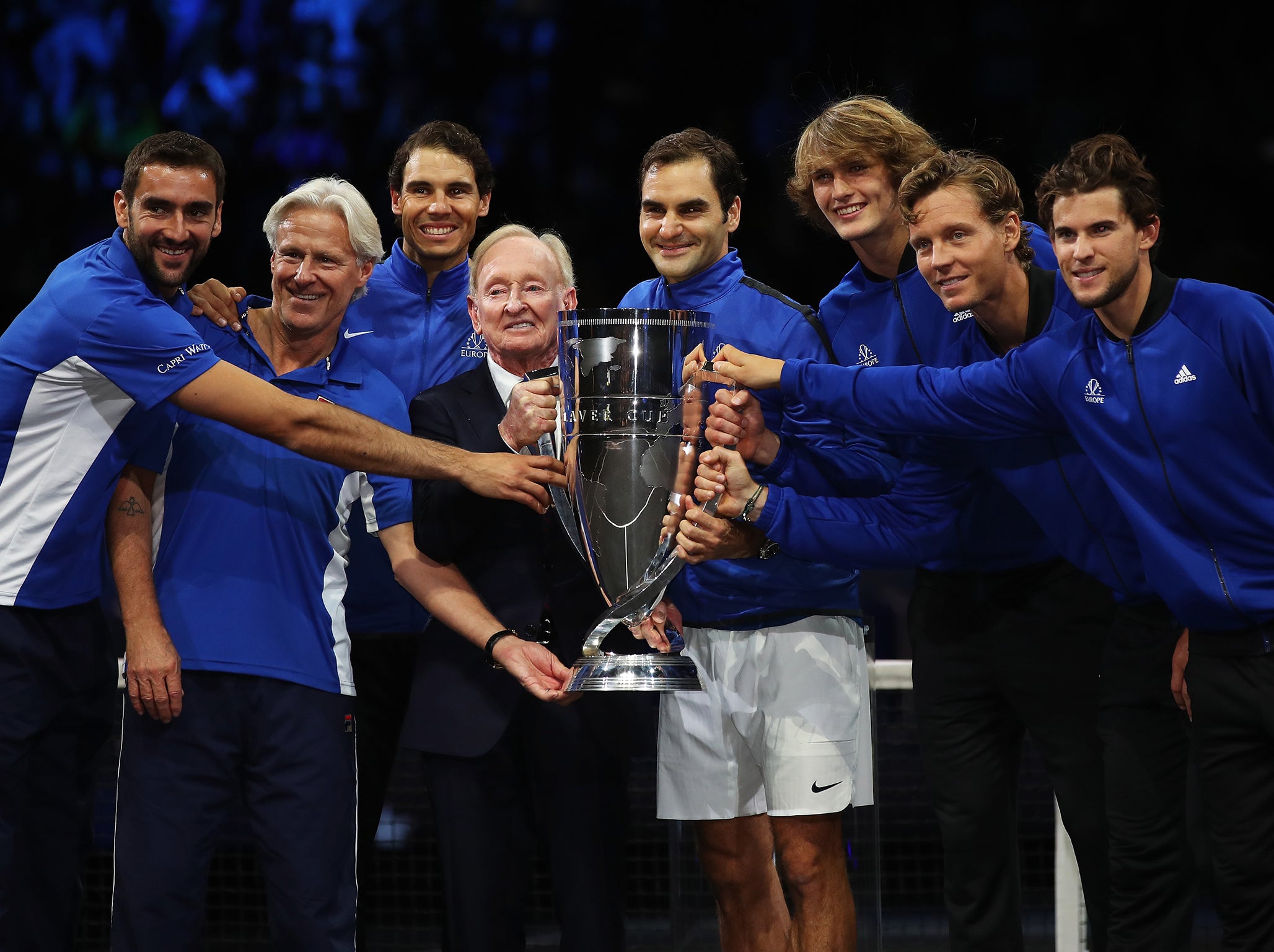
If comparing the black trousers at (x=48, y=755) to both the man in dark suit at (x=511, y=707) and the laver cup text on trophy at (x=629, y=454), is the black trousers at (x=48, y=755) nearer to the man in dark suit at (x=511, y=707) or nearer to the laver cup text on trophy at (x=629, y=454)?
the man in dark suit at (x=511, y=707)

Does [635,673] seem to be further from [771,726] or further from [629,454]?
[771,726]

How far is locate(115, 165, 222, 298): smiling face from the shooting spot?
288cm

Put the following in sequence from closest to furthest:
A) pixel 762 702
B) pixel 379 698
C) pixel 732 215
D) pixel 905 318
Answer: pixel 762 702 < pixel 905 318 < pixel 732 215 < pixel 379 698

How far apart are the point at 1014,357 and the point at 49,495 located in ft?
6.51

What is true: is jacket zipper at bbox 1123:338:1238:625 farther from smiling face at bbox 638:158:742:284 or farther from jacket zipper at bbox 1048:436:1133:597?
smiling face at bbox 638:158:742:284

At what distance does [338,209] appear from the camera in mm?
2930

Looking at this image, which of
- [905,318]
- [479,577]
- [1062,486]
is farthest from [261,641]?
[1062,486]

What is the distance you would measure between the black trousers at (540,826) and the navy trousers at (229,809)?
0.23 metres

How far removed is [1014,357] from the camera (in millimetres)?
2715

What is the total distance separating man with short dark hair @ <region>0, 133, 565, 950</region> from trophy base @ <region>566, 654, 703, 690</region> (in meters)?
0.36

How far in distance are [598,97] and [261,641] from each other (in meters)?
4.80

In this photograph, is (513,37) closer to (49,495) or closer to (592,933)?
(49,495)

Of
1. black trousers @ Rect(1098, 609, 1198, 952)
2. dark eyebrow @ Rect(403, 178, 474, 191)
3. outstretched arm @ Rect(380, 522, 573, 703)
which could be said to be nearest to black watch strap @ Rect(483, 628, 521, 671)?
outstretched arm @ Rect(380, 522, 573, 703)

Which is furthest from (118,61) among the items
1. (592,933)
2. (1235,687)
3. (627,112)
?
(1235,687)
